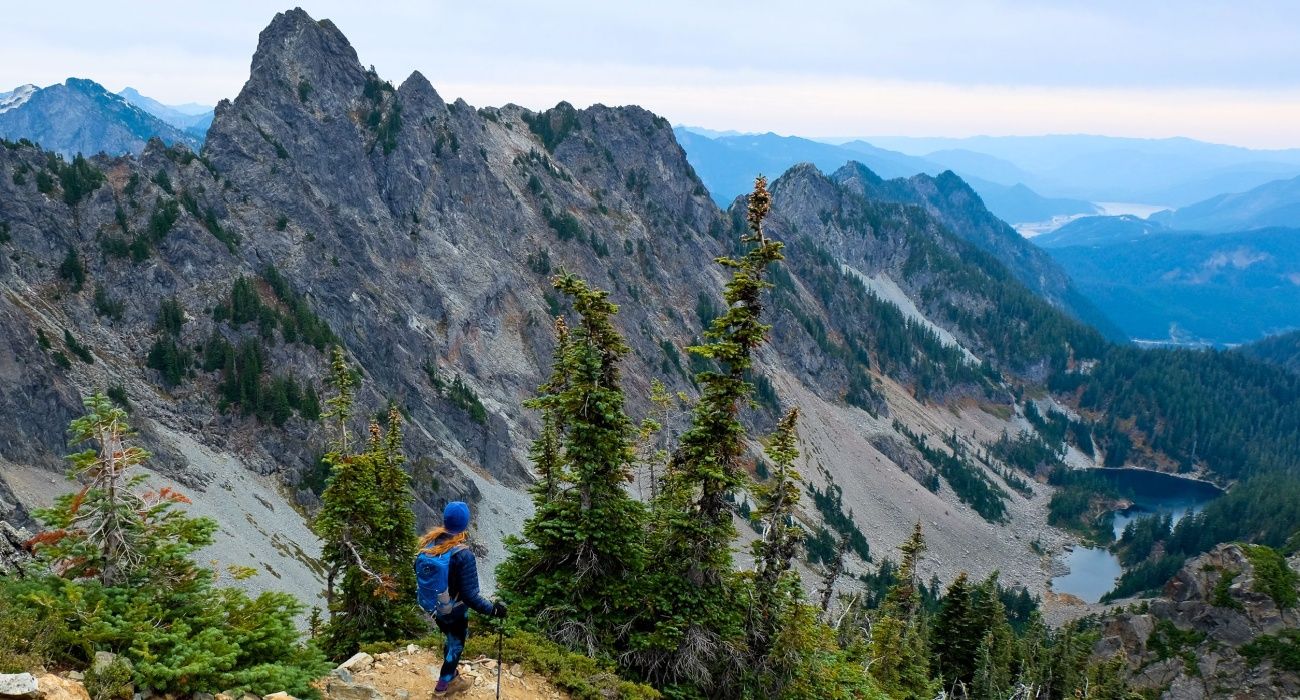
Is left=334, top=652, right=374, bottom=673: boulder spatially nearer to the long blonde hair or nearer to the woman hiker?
the woman hiker

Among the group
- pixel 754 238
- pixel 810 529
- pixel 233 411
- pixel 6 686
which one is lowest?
pixel 810 529

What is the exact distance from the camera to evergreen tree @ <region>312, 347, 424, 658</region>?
24766 mm

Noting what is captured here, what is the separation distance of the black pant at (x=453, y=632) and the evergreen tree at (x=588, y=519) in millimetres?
5802

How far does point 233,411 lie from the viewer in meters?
68.3

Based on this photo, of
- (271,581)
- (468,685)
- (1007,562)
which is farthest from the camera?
(1007,562)

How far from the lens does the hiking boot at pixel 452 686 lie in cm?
1295

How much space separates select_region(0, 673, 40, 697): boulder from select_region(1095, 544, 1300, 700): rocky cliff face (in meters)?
82.4

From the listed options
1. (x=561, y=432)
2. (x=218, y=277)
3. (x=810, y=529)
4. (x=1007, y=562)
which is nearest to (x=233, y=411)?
(x=218, y=277)

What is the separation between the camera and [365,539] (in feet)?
87.5

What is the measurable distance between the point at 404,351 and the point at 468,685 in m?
83.1

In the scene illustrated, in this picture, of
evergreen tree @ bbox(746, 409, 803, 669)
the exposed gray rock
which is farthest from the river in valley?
the exposed gray rock

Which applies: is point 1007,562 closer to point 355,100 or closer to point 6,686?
point 355,100

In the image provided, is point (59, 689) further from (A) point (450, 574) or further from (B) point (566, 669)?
(B) point (566, 669)

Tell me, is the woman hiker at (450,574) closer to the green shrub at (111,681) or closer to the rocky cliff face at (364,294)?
the green shrub at (111,681)
